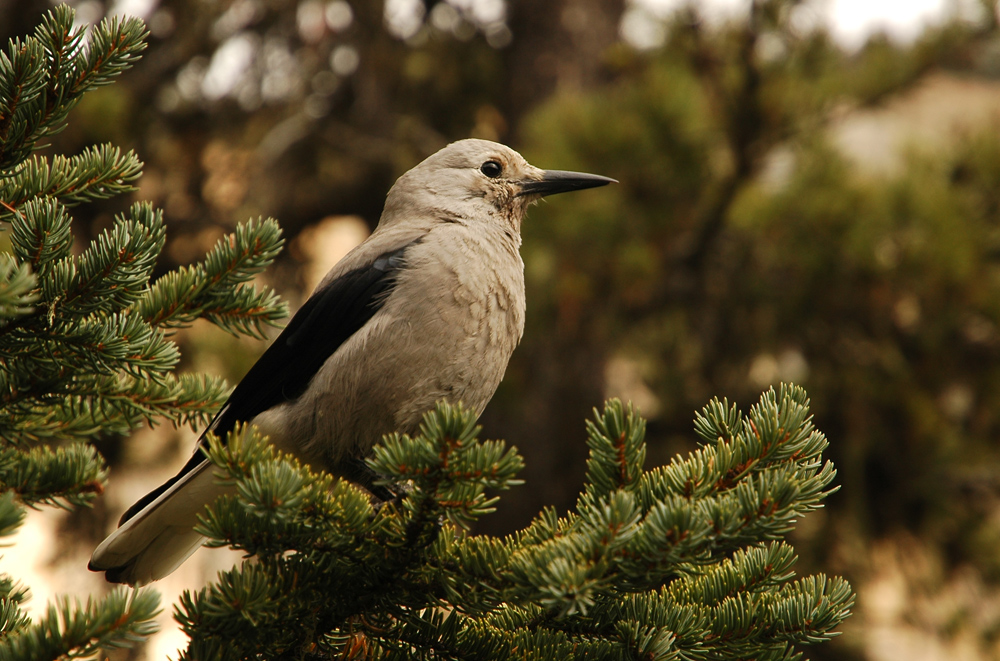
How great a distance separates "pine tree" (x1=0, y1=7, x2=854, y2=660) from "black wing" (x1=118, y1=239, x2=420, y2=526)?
0.57m

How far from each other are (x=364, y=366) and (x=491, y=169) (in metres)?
1.00

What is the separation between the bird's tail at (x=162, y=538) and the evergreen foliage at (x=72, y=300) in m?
0.17

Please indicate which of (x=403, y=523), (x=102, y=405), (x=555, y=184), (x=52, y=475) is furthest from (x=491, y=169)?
(x=403, y=523)

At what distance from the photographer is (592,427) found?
3.86ft

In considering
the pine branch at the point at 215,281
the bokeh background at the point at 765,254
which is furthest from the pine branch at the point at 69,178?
the bokeh background at the point at 765,254

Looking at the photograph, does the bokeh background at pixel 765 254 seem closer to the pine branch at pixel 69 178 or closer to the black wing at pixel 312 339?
the black wing at pixel 312 339

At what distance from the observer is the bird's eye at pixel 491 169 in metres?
2.67

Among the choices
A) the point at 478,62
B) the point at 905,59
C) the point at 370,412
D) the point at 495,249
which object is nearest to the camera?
the point at 370,412

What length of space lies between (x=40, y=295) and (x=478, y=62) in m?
4.33

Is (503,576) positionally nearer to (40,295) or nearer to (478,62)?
(40,295)

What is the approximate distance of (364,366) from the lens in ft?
6.31

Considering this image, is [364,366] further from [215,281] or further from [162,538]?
[162,538]

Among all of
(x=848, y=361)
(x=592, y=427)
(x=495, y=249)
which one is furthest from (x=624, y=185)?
(x=592, y=427)

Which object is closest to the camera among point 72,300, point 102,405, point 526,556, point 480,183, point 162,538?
point 526,556
